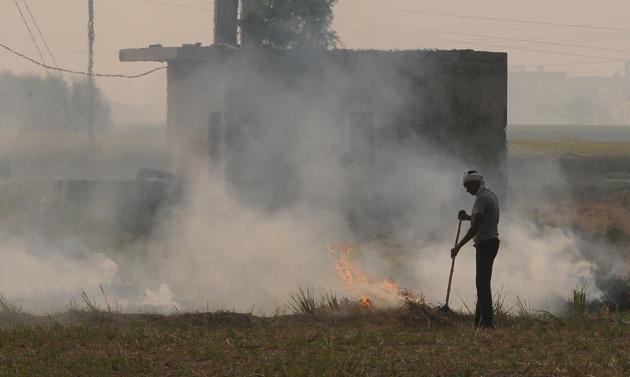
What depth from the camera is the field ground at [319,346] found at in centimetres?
920

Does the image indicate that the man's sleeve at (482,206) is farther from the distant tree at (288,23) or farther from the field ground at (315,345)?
the distant tree at (288,23)

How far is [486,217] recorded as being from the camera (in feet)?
39.3

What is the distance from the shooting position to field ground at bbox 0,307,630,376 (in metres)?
9.20

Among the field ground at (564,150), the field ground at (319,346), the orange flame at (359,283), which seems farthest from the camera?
the field ground at (564,150)

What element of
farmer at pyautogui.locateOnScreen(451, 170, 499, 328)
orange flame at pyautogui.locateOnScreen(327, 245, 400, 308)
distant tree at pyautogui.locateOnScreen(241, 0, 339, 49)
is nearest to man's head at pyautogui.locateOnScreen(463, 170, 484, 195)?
farmer at pyautogui.locateOnScreen(451, 170, 499, 328)

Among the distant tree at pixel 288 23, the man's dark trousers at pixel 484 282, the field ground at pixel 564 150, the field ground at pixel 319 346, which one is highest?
the distant tree at pixel 288 23

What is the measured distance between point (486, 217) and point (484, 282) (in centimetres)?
69

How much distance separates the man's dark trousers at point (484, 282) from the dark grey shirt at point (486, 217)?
0.19 feet

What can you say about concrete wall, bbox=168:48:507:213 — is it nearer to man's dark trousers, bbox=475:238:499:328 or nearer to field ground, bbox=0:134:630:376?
field ground, bbox=0:134:630:376

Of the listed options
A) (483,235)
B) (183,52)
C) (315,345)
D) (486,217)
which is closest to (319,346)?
(315,345)

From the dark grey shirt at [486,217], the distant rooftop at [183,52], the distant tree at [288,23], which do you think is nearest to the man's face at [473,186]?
the dark grey shirt at [486,217]

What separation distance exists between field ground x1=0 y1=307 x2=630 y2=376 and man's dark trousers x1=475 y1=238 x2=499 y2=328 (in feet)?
0.84

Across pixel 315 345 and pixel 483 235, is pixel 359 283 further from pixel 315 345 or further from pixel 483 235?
pixel 315 345

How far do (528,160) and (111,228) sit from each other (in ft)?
146
